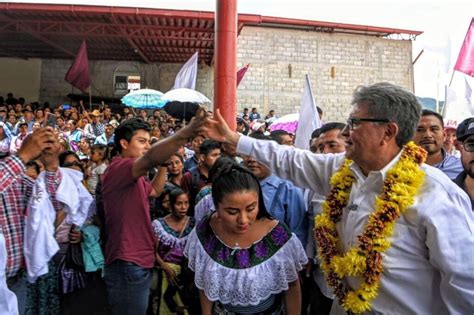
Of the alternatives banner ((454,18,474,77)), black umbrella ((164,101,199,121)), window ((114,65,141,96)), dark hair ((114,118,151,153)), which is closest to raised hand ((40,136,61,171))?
dark hair ((114,118,151,153))

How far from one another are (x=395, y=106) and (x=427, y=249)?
0.60 metres

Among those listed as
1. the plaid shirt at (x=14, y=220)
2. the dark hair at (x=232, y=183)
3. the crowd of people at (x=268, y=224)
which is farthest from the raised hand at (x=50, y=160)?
the dark hair at (x=232, y=183)

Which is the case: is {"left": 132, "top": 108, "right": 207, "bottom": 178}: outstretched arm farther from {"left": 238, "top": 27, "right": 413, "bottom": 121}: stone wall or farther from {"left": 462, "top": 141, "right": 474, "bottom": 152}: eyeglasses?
{"left": 238, "top": 27, "right": 413, "bottom": 121}: stone wall

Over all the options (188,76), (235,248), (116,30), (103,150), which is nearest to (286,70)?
(116,30)

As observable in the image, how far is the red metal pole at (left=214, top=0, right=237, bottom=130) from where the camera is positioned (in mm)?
7746

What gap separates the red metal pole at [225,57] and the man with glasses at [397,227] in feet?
18.9

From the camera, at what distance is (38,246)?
2.84 m

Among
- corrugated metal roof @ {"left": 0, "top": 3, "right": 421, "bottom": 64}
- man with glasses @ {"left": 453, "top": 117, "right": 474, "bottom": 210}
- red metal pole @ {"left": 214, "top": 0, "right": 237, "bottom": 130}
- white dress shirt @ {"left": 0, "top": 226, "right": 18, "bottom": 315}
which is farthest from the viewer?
corrugated metal roof @ {"left": 0, "top": 3, "right": 421, "bottom": 64}

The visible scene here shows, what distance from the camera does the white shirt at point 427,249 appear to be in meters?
1.71

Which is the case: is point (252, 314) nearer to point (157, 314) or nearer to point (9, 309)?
point (9, 309)

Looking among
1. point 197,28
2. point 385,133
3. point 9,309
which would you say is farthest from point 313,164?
point 197,28

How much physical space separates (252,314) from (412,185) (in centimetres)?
106

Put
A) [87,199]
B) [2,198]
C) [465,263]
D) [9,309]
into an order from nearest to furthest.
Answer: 1. [465,263]
2. [9,309]
3. [2,198]
4. [87,199]

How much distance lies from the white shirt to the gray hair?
0.52 feet
